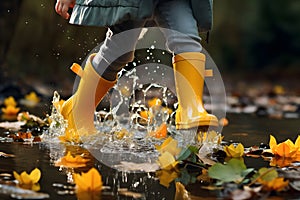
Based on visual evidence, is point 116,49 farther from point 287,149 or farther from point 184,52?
point 287,149

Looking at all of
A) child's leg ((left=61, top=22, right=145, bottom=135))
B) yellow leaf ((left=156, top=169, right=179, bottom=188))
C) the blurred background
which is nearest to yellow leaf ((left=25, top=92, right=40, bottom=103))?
the blurred background

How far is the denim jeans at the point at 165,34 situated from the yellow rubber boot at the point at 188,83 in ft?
0.14

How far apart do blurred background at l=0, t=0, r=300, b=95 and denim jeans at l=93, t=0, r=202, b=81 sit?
15.5ft

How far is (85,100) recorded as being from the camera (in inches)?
139

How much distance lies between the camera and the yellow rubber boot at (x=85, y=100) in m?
3.50

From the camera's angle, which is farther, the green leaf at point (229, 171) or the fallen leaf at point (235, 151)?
the fallen leaf at point (235, 151)

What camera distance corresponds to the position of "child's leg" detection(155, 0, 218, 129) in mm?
3180

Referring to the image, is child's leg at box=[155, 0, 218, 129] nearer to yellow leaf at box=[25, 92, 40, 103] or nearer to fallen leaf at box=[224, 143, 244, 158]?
fallen leaf at box=[224, 143, 244, 158]

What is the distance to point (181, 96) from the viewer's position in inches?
126

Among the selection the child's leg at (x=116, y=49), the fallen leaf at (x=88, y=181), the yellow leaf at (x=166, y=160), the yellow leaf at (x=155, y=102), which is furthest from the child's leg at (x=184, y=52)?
the fallen leaf at (x=88, y=181)

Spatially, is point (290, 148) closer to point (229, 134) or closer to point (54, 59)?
point (229, 134)

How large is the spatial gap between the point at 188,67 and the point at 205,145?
37 cm

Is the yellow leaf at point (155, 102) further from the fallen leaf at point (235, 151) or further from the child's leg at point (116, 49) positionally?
the fallen leaf at point (235, 151)

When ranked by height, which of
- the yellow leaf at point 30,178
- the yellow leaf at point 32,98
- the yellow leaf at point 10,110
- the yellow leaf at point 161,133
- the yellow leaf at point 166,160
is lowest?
the yellow leaf at point 30,178
